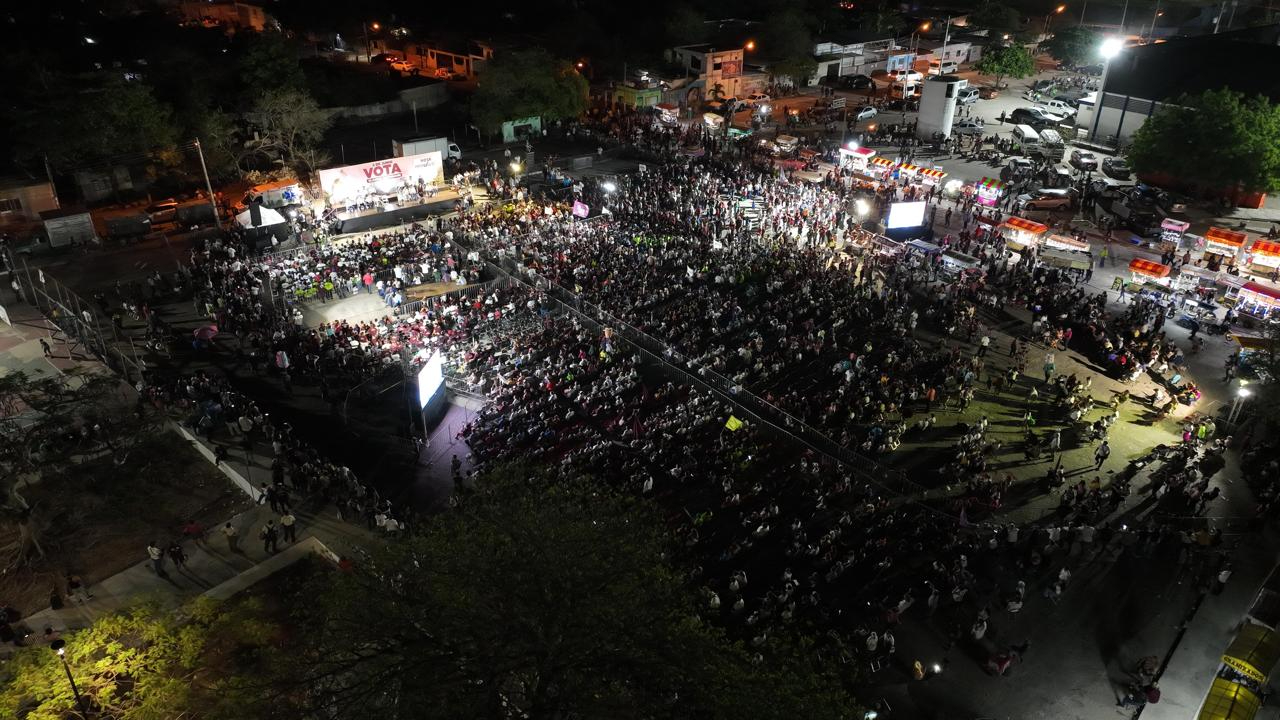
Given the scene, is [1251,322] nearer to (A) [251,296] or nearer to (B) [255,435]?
(B) [255,435]

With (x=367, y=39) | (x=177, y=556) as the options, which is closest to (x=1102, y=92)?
(x=177, y=556)

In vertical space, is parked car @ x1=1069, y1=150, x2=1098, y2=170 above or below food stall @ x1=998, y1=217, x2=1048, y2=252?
above

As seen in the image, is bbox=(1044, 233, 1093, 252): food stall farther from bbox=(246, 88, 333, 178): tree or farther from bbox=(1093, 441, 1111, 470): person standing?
bbox=(246, 88, 333, 178): tree

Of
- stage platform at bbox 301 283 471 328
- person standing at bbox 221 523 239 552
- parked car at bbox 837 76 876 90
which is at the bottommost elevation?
person standing at bbox 221 523 239 552

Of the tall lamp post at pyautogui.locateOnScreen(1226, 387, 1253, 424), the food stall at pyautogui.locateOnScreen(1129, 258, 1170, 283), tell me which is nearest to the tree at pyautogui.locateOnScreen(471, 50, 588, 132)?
the food stall at pyautogui.locateOnScreen(1129, 258, 1170, 283)

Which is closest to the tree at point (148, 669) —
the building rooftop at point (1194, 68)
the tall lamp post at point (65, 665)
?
the tall lamp post at point (65, 665)
